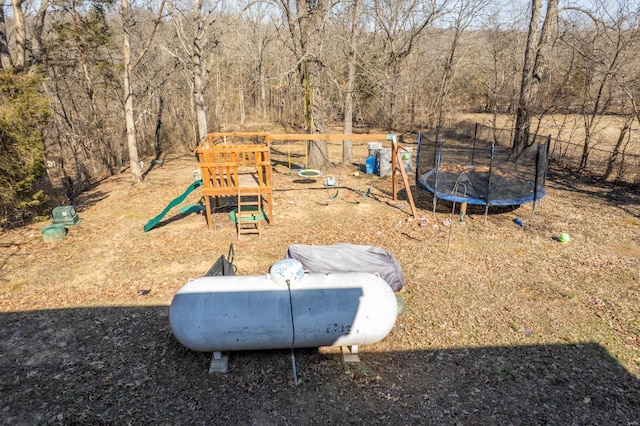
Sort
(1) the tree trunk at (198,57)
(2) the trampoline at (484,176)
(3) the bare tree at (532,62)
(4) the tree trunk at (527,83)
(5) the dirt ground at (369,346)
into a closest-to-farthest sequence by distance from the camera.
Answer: (5) the dirt ground at (369,346) < (2) the trampoline at (484,176) < (1) the tree trunk at (198,57) < (3) the bare tree at (532,62) < (4) the tree trunk at (527,83)

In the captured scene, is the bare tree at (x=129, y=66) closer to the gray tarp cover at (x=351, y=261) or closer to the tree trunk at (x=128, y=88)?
the tree trunk at (x=128, y=88)

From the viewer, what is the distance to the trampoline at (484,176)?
1112 cm

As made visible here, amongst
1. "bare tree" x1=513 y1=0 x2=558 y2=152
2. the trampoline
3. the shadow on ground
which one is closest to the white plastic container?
the shadow on ground

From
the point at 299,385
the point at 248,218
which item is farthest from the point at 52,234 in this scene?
the point at 299,385

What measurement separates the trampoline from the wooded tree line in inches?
111

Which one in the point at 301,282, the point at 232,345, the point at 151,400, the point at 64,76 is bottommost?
the point at 151,400

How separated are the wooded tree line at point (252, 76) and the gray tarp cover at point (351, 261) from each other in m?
7.90

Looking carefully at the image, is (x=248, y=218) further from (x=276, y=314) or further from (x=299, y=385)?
(x=299, y=385)

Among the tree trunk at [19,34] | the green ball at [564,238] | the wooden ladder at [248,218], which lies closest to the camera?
the green ball at [564,238]

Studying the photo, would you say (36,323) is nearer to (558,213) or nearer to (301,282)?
(301,282)

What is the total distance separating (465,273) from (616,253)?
4.15m

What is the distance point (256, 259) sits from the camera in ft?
29.8

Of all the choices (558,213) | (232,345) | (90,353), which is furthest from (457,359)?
(558,213)

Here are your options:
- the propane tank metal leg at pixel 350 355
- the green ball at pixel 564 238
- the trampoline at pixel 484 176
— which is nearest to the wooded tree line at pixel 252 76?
the trampoline at pixel 484 176
